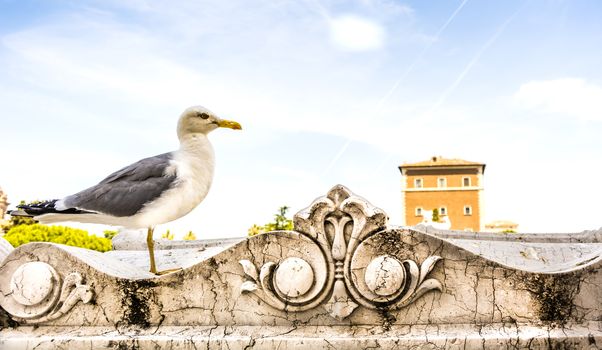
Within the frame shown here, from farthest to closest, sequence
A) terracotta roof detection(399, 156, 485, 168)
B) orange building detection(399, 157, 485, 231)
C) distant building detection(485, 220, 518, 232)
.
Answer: terracotta roof detection(399, 156, 485, 168) → orange building detection(399, 157, 485, 231) → distant building detection(485, 220, 518, 232)

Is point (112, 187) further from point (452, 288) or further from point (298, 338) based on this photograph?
point (452, 288)

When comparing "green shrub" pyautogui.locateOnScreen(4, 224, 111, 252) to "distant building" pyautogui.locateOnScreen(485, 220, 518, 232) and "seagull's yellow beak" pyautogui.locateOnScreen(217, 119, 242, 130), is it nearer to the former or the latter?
"seagull's yellow beak" pyautogui.locateOnScreen(217, 119, 242, 130)

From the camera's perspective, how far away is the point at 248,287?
328 cm

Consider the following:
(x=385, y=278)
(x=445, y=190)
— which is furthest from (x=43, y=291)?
(x=445, y=190)

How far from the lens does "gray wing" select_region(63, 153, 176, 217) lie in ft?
11.6

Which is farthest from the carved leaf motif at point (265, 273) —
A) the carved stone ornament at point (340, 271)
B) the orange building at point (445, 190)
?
the orange building at point (445, 190)

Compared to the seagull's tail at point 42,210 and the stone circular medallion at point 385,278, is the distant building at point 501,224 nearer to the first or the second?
the stone circular medallion at point 385,278

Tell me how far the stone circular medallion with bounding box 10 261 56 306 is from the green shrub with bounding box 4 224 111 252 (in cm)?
766

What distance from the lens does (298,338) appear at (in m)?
3.19

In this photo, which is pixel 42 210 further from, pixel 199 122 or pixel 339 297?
pixel 339 297

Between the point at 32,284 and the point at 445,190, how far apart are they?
146 ft

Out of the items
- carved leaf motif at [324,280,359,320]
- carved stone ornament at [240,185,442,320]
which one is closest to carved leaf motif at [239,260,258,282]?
carved stone ornament at [240,185,442,320]

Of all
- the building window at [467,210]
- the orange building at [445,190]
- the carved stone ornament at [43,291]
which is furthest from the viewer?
the building window at [467,210]

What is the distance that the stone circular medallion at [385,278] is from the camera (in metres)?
3.17
